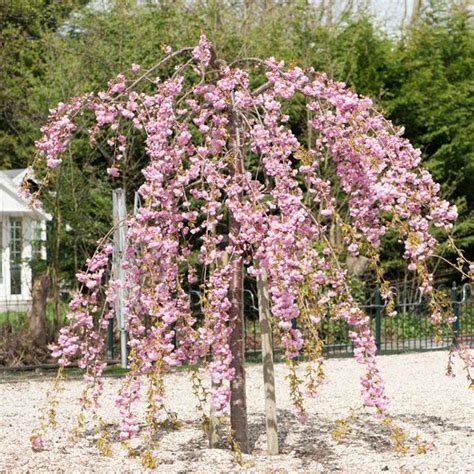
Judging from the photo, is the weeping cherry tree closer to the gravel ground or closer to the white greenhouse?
the gravel ground

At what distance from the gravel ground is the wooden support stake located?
0.12 metres

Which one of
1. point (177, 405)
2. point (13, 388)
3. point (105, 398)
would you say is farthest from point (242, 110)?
point (13, 388)

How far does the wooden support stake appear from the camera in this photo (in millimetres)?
5668

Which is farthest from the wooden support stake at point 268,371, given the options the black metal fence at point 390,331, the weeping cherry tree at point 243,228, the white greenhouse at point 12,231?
the white greenhouse at point 12,231

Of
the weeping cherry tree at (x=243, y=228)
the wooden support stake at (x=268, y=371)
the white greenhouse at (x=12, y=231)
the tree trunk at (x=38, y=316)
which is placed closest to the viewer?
the weeping cherry tree at (x=243, y=228)

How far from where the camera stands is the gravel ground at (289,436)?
17.5ft

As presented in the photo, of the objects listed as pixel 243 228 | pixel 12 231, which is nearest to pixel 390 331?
pixel 243 228

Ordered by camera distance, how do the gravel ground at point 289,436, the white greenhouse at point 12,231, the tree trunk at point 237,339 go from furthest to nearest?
1. the white greenhouse at point 12,231
2. the tree trunk at point 237,339
3. the gravel ground at point 289,436

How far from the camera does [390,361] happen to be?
11430 millimetres

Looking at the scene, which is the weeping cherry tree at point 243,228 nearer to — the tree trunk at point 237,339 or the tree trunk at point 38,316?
the tree trunk at point 237,339

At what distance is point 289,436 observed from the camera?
6.28 m

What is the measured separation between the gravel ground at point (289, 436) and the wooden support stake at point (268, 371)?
124mm

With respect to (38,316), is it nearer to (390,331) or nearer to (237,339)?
(390,331)

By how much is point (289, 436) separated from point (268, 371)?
0.81m
